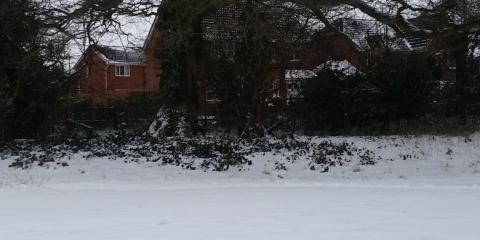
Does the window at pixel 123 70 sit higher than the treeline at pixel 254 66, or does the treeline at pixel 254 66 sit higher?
the window at pixel 123 70

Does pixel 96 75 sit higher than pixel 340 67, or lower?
lower

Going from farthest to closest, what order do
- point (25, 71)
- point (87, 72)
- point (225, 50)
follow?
point (87, 72), point (225, 50), point (25, 71)

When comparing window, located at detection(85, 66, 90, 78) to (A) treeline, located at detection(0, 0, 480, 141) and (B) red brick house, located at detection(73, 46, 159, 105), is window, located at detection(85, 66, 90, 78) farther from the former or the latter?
(A) treeline, located at detection(0, 0, 480, 141)

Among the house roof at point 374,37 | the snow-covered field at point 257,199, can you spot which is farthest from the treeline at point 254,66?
the snow-covered field at point 257,199

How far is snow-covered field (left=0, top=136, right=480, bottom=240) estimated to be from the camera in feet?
22.0

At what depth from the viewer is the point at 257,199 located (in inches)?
368

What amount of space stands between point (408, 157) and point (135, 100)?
10.8m

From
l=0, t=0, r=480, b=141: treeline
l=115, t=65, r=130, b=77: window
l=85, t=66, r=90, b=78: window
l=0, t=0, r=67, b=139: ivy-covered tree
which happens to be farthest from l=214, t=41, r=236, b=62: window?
l=115, t=65, r=130, b=77: window

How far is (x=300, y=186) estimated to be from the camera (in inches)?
Answer: 454

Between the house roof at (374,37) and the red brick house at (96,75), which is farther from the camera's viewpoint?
the house roof at (374,37)

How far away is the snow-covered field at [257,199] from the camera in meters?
6.71

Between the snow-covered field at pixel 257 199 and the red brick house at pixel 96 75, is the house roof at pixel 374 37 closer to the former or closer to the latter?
the snow-covered field at pixel 257 199

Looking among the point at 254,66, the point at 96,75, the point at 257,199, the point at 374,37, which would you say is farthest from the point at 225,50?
the point at 257,199

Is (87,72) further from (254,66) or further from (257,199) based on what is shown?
(257,199)
